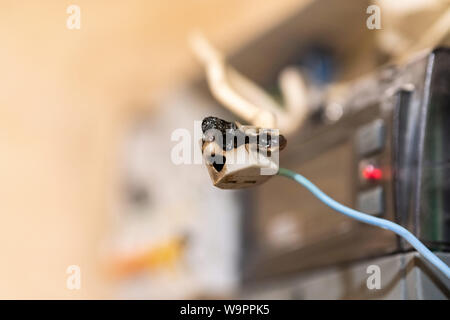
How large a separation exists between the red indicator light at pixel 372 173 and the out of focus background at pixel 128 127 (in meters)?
0.30

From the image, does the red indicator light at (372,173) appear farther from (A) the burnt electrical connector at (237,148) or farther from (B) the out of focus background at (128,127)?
(B) the out of focus background at (128,127)

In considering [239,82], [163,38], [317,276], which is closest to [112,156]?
[163,38]

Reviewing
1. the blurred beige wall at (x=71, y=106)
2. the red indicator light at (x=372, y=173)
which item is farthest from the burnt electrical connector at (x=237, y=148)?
the blurred beige wall at (x=71, y=106)

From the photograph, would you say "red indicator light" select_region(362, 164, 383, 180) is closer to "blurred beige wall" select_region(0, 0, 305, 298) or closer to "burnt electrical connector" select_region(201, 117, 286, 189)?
"burnt electrical connector" select_region(201, 117, 286, 189)

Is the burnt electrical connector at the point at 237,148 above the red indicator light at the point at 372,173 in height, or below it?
below

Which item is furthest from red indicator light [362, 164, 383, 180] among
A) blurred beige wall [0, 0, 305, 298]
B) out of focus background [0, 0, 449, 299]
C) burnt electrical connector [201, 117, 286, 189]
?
blurred beige wall [0, 0, 305, 298]

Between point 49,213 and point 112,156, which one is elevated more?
point 112,156

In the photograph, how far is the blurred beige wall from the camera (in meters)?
1.19

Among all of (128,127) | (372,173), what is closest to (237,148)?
(372,173)

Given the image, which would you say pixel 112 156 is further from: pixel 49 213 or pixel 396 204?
pixel 396 204

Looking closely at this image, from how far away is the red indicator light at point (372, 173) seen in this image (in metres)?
0.51

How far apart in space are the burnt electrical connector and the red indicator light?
147mm

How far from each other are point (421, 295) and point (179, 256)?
2.04ft

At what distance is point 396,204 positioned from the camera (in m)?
0.48
